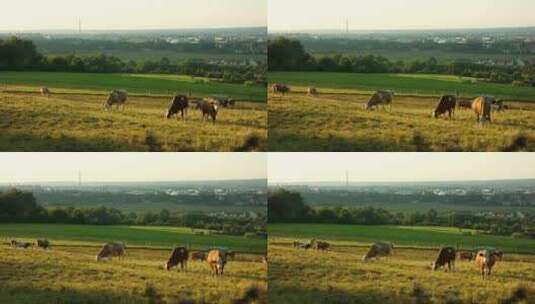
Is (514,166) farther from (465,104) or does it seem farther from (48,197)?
(48,197)

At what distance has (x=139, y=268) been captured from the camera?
6.17 m

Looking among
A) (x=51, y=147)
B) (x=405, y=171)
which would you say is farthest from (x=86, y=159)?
(x=405, y=171)

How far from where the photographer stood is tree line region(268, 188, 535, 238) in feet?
20.1

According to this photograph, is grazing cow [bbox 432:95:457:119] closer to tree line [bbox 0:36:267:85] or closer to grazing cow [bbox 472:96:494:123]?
grazing cow [bbox 472:96:494:123]

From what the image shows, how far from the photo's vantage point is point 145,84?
6.16 metres

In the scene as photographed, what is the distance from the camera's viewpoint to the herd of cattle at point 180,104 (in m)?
6.13


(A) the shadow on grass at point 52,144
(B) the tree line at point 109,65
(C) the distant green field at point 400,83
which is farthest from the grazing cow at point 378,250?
(A) the shadow on grass at point 52,144

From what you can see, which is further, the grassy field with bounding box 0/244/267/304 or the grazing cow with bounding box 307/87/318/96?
the grazing cow with bounding box 307/87/318/96

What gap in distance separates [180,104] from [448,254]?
2.11 metres

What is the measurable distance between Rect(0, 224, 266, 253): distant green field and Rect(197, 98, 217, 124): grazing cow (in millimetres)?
794

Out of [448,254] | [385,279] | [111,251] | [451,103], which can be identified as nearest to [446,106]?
[451,103]

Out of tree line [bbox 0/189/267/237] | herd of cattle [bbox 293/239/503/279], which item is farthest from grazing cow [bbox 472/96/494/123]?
tree line [bbox 0/189/267/237]

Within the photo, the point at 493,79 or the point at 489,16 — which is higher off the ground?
the point at 489,16

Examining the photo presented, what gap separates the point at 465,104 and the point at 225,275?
79.9 inches
